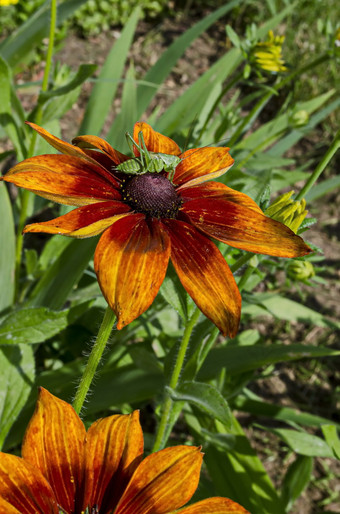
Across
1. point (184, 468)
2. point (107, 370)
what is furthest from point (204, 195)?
point (107, 370)

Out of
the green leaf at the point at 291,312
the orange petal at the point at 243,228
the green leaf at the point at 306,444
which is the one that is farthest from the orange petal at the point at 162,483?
the green leaf at the point at 291,312

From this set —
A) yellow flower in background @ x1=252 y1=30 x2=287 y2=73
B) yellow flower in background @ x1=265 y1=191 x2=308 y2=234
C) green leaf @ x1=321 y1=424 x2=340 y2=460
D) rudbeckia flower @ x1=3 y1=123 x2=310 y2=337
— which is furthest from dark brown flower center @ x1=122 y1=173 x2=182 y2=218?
yellow flower in background @ x1=252 y1=30 x2=287 y2=73

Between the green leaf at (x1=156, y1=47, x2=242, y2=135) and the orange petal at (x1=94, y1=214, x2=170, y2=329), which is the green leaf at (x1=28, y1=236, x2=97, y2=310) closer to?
the orange petal at (x1=94, y1=214, x2=170, y2=329)

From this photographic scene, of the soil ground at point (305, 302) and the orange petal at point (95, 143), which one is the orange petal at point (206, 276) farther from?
the soil ground at point (305, 302)

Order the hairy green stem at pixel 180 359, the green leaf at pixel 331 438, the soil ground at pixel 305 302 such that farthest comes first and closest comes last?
the soil ground at pixel 305 302 < the green leaf at pixel 331 438 < the hairy green stem at pixel 180 359

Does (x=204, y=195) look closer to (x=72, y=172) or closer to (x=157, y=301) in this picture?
(x=72, y=172)

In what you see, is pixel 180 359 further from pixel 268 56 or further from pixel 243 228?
pixel 268 56
